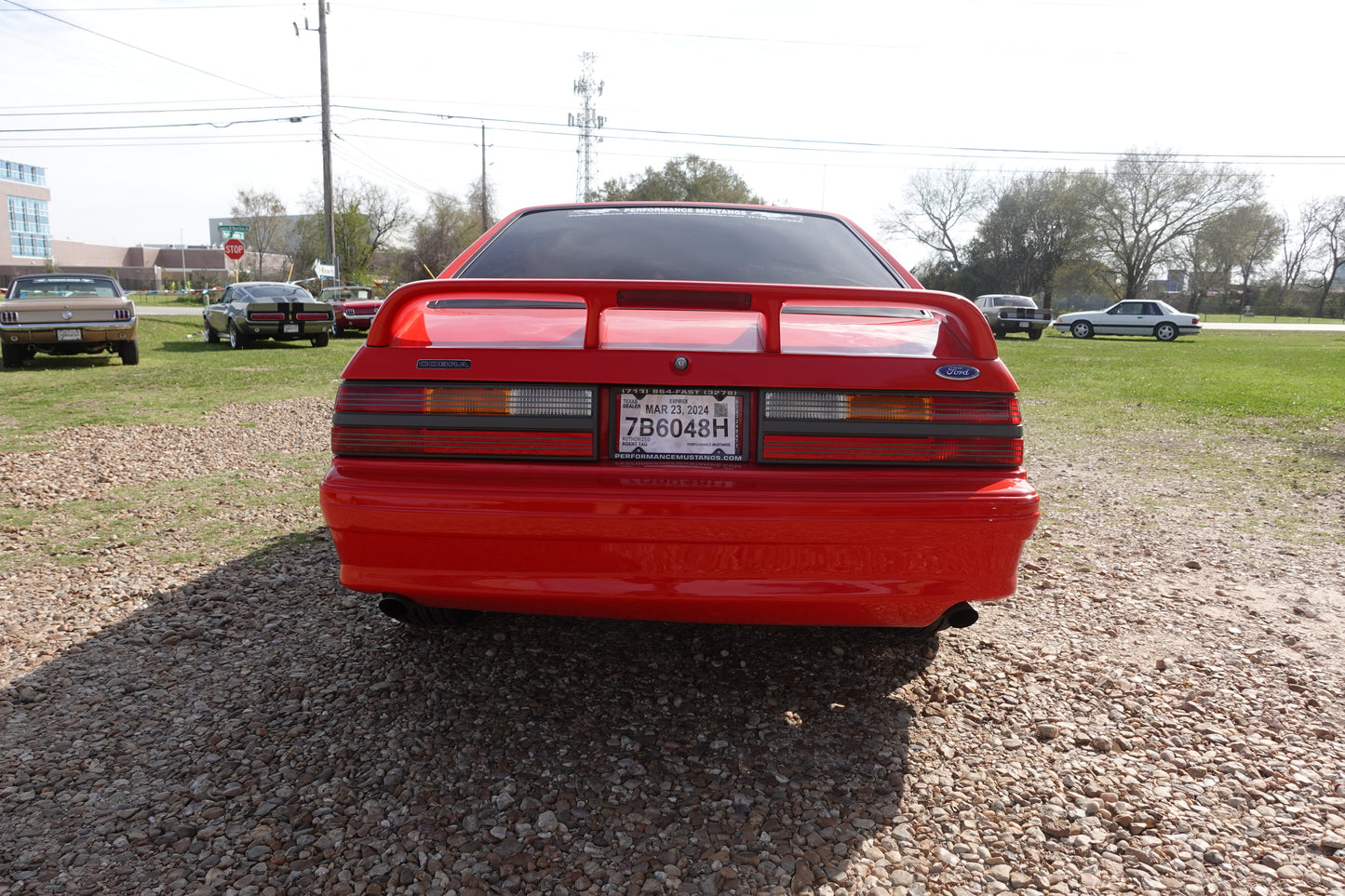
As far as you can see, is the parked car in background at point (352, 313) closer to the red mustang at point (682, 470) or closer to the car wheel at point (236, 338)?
the car wheel at point (236, 338)

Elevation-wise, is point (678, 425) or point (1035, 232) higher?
point (1035, 232)

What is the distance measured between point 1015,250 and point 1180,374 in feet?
139

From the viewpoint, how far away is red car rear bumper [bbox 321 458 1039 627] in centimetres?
208

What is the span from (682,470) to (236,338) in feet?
58.3

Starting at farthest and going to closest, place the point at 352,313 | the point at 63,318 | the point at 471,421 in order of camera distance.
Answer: the point at 352,313, the point at 63,318, the point at 471,421

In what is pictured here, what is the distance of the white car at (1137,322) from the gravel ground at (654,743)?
3016cm

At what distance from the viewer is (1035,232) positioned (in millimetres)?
52344

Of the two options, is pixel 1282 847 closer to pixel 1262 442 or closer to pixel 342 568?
pixel 342 568

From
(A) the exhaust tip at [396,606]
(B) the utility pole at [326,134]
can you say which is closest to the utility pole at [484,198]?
(B) the utility pole at [326,134]

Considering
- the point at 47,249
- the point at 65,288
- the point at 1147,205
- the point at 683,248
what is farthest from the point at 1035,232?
the point at 47,249

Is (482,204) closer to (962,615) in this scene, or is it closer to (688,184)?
(688,184)

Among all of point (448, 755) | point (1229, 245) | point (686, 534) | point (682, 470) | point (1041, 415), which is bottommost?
point (448, 755)

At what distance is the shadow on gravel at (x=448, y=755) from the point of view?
6.33ft

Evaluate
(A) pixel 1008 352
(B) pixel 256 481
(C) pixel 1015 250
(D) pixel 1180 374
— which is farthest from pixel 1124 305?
(B) pixel 256 481
